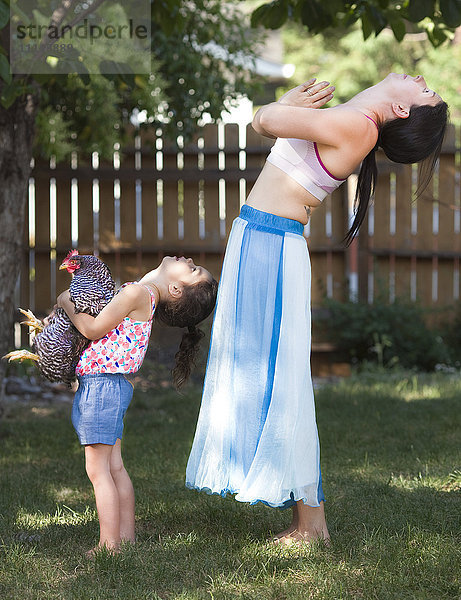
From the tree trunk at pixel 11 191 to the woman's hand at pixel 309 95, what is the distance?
7.48ft

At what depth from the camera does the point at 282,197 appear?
2523mm

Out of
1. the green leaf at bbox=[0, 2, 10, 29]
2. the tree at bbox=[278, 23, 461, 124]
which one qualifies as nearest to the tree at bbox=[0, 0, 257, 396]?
the green leaf at bbox=[0, 2, 10, 29]

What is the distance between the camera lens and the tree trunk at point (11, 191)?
4.28 meters

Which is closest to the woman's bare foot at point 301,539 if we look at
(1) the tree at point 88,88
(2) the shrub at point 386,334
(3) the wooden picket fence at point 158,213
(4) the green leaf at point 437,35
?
(1) the tree at point 88,88

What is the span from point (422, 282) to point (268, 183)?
17.3 feet

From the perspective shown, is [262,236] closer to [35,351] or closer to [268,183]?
[268,183]

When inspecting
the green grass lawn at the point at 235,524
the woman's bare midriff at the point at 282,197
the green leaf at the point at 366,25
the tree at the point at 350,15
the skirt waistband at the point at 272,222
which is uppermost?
the tree at the point at 350,15

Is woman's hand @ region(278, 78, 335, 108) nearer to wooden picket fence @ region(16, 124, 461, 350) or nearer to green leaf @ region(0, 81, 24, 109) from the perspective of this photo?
green leaf @ region(0, 81, 24, 109)

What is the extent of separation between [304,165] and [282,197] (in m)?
0.12

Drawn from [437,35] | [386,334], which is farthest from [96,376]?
[386,334]

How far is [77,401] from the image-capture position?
2.53 m

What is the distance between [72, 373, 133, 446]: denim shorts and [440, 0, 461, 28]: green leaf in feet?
8.23

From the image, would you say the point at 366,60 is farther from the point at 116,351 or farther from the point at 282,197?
the point at 116,351

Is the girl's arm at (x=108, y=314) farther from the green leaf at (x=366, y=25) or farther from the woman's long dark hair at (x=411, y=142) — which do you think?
the green leaf at (x=366, y=25)
